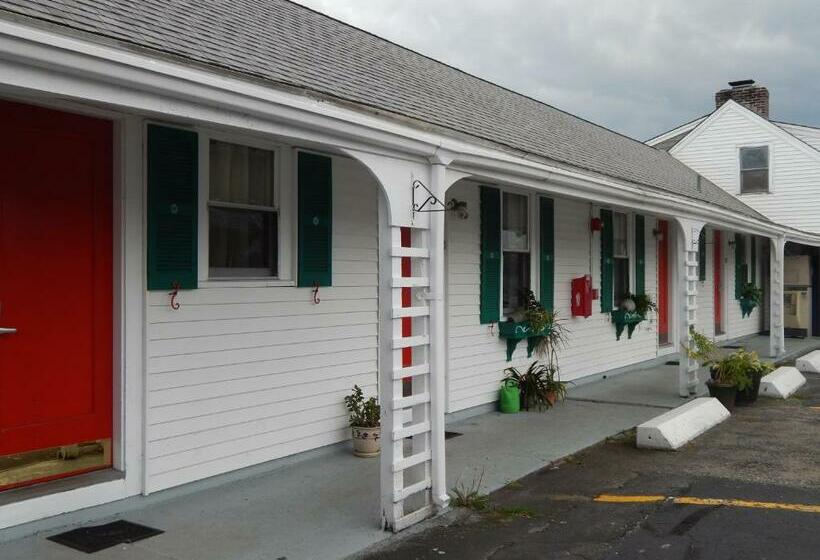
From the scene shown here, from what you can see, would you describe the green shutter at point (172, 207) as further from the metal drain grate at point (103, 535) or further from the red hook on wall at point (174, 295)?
the metal drain grate at point (103, 535)

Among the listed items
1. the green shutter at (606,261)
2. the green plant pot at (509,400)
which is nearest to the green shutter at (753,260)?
the green shutter at (606,261)

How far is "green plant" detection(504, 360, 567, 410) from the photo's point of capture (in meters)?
8.98

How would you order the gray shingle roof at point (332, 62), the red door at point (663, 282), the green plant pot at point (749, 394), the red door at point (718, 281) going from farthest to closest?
the red door at point (718, 281) → the red door at point (663, 282) → the green plant pot at point (749, 394) → the gray shingle roof at point (332, 62)

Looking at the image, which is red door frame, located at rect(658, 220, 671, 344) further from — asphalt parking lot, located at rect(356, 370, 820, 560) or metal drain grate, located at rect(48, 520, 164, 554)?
metal drain grate, located at rect(48, 520, 164, 554)

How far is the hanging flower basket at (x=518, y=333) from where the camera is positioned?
893 cm

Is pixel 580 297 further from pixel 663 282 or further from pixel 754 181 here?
pixel 754 181

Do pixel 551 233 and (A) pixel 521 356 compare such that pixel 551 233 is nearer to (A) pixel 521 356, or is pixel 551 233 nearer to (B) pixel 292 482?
(A) pixel 521 356

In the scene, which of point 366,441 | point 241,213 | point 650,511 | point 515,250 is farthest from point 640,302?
point 241,213

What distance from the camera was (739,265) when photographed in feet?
59.6

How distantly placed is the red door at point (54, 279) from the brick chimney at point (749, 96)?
18992 mm

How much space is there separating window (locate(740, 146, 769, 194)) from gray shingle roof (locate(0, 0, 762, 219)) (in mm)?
7902

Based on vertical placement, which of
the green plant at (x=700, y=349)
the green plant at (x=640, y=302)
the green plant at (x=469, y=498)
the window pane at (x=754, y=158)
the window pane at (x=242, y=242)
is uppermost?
the window pane at (x=754, y=158)

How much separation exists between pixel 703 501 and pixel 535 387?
3.54 m

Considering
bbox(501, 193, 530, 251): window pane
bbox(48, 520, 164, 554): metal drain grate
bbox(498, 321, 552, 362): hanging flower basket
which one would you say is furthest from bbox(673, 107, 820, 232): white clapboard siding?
bbox(48, 520, 164, 554): metal drain grate
